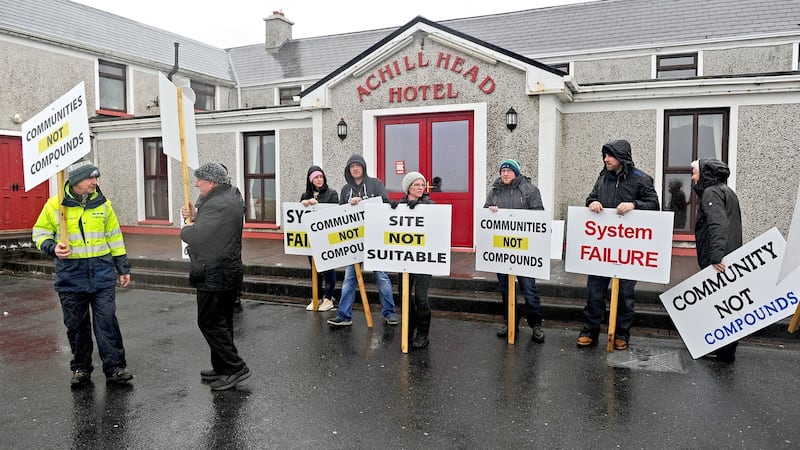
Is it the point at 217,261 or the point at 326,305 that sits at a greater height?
the point at 217,261

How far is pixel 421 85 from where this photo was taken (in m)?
9.68

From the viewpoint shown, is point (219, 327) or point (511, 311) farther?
point (511, 311)

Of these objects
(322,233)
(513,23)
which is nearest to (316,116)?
(322,233)

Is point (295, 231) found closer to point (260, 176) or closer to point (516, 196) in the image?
point (516, 196)

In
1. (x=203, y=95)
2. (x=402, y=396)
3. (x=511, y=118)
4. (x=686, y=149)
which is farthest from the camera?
(x=203, y=95)

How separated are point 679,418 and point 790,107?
693cm

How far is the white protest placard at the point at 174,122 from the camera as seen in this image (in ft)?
16.1

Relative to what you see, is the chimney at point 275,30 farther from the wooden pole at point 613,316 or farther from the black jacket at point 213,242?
the wooden pole at point 613,316

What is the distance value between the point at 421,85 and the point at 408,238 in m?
4.88

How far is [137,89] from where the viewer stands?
629 inches

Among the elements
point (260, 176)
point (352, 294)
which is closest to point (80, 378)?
point (352, 294)

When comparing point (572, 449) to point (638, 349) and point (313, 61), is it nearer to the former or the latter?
point (638, 349)

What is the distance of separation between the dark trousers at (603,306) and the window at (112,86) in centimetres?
1446

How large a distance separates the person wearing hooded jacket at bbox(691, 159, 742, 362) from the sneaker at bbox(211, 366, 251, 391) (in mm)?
4231
